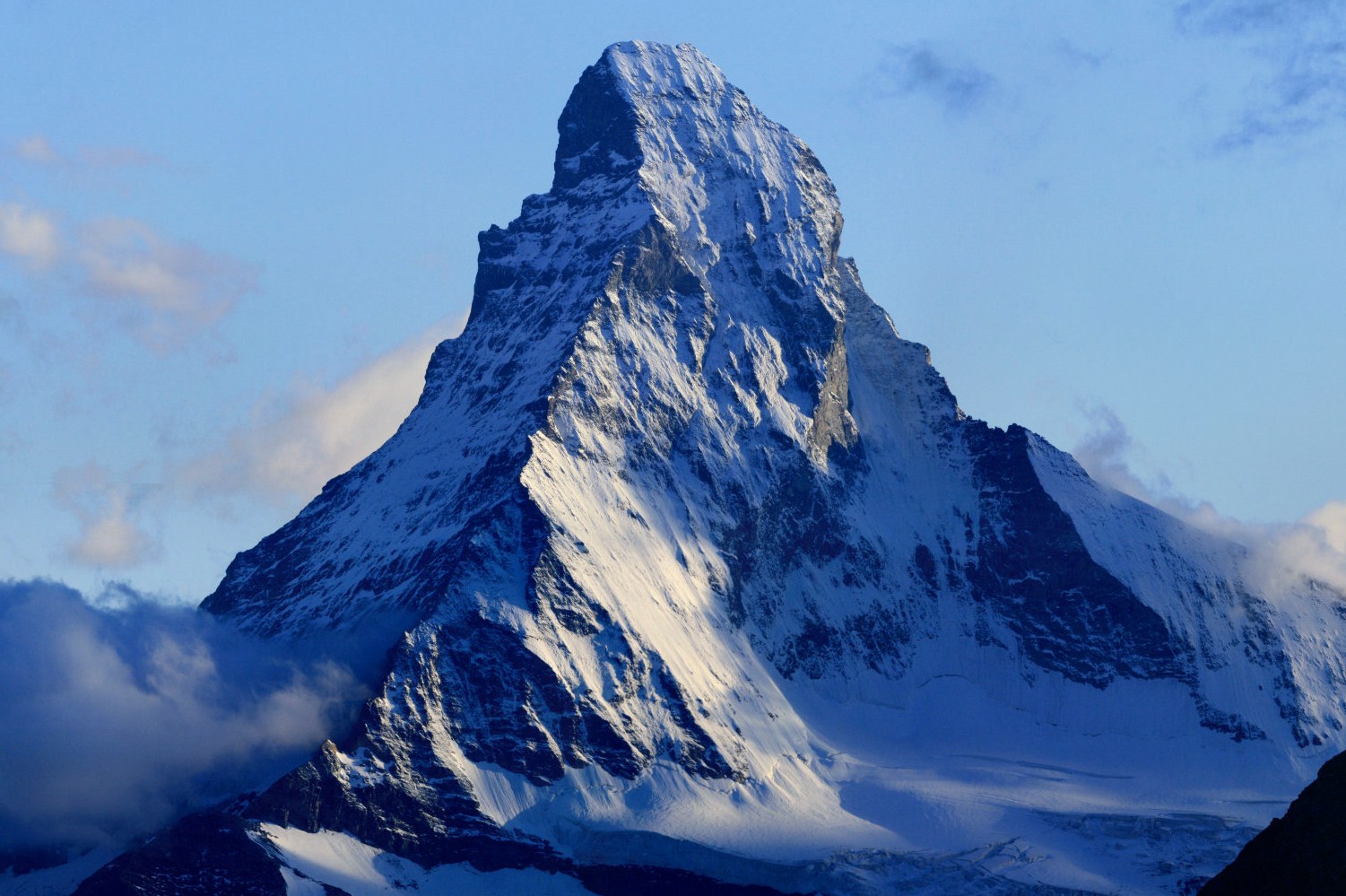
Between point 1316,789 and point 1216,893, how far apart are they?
527cm

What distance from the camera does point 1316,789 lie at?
81.6 metres

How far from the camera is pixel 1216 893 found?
83.1 meters

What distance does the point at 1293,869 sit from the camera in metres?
80.8

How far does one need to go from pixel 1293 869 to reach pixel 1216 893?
3363 mm

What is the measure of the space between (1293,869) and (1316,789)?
2995mm
